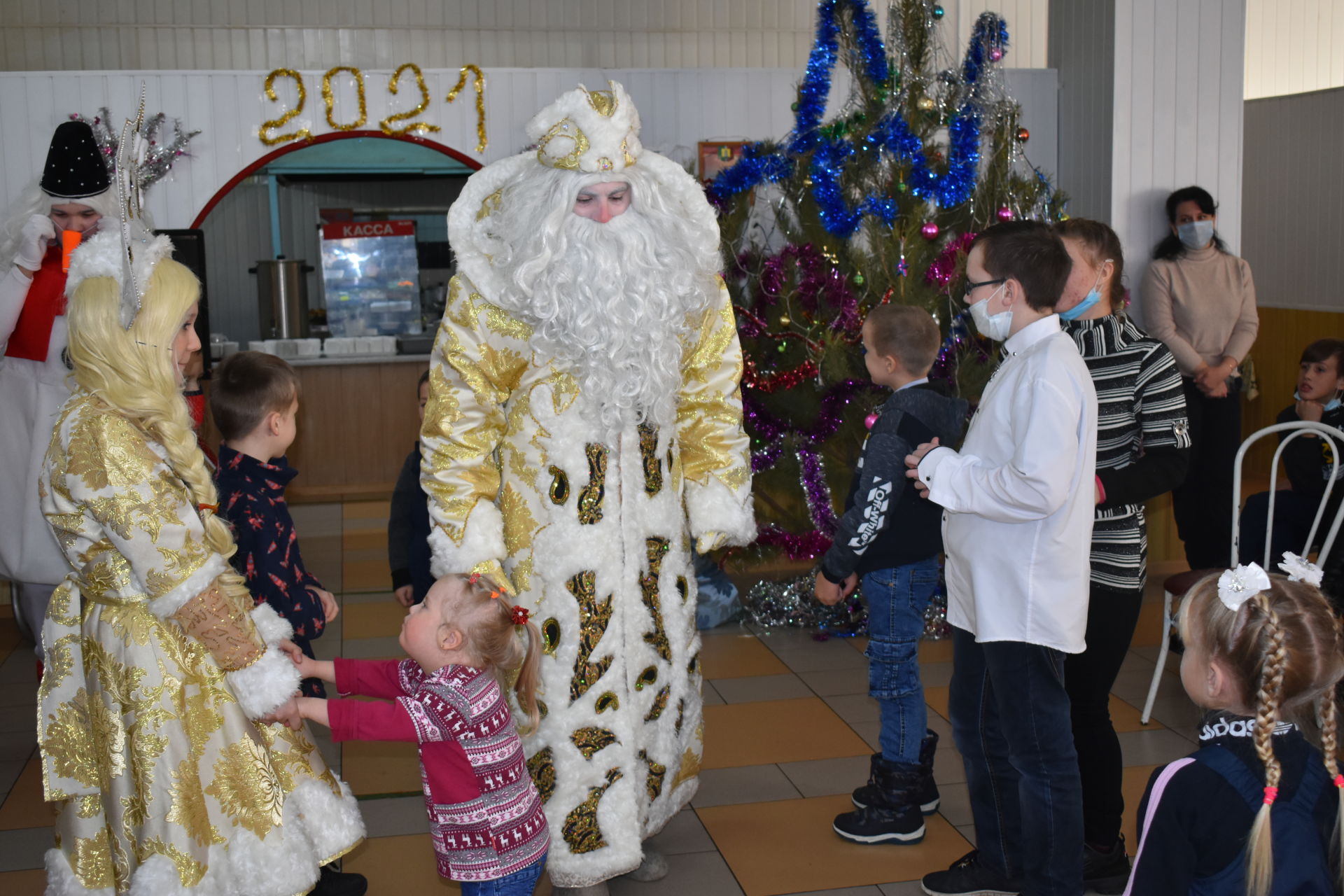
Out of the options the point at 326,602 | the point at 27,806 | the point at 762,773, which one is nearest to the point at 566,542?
the point at 326,602

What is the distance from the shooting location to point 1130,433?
257 centimetres

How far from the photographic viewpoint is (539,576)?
2504mm

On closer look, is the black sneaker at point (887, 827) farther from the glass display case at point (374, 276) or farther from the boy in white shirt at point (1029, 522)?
the glass display case at point (374, 276)

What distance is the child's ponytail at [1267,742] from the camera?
1.51m

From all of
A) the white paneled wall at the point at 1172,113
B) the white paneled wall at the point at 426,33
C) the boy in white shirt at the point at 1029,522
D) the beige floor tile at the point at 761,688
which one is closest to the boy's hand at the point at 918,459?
the boy in white shirt at the point at 1029,522

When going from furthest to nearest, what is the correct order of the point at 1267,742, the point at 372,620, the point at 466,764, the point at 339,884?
the point at 372,620
the point at 339,884
the point at 466,764
the point at 1267,742

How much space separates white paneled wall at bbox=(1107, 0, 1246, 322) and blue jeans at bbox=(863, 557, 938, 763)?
302 cm

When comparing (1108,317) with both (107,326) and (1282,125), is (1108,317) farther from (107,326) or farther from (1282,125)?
(1282,125)

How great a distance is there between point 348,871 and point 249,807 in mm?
834

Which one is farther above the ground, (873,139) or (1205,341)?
(873,139)

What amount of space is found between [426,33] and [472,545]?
8.82 metres

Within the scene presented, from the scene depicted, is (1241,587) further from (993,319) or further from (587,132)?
(587,132)

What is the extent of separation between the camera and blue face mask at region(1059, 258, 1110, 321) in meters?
2.57

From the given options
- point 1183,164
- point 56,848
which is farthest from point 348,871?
point 1183,164
